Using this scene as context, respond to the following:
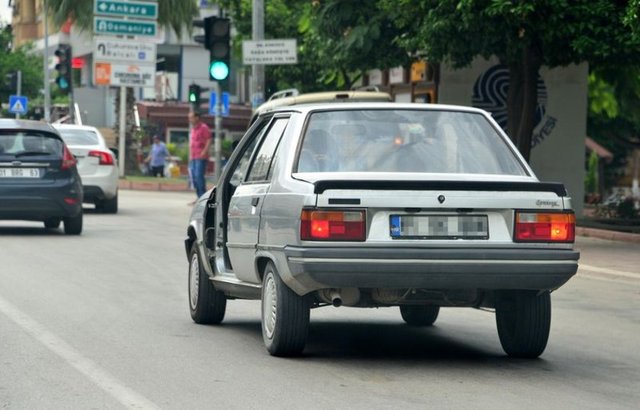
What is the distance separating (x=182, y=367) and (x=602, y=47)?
13.0 metres

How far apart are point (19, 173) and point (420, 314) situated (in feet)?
33.9

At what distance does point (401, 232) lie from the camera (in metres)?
→ 9.03

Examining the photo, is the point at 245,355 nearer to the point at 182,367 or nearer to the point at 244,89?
the point at 182,367

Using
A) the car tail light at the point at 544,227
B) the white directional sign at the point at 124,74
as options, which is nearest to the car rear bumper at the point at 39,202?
the car tail light at the point at 544,227

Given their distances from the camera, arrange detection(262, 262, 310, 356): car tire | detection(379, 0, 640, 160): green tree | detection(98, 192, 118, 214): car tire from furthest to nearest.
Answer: detection(98, 192, 118, 214): car tire → detection(379, 0, 640, 160): green tree → detection(262, 262, 310, 356): car tire

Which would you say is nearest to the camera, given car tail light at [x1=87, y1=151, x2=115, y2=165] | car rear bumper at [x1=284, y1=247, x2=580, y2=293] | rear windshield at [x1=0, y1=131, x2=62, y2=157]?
car rear bumper at [x1=284, y1=247, x2=580, y2=293]

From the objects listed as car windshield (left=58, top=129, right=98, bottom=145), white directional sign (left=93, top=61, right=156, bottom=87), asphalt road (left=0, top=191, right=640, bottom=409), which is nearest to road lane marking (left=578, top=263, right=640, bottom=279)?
asphalt road (left=0, top=191, right=640, bottom=409)

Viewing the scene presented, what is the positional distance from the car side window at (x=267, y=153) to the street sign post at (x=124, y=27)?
30442 mm

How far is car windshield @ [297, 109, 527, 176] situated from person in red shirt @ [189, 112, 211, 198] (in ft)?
66.1

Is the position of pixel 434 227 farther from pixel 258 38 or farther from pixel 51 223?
pixel 258 38

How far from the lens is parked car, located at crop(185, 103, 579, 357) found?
8.97 m

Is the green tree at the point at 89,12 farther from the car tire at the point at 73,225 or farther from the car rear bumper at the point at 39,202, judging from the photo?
the car rear bumper at the point at 39,202

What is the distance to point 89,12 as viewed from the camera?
154ft

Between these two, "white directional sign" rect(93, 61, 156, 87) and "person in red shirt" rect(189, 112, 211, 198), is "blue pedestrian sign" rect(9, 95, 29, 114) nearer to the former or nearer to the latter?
"white directional sign" rect(93, 61, 156, 87)
